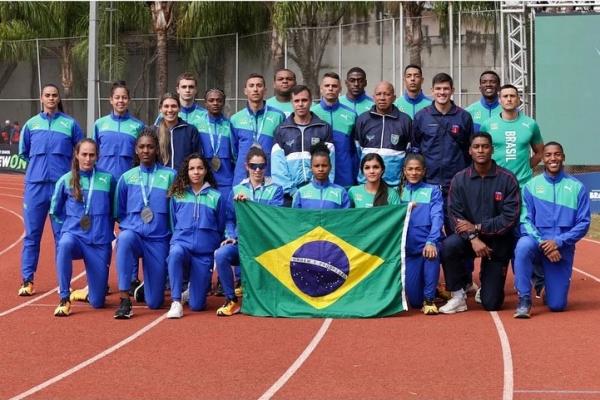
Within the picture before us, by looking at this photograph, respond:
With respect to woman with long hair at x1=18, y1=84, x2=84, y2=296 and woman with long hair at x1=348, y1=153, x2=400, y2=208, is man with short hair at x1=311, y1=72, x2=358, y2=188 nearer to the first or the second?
woman with long hair at x1=348, y1=153, x2=400, y2=208

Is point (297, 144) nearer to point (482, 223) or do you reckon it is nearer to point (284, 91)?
point (284, 91)

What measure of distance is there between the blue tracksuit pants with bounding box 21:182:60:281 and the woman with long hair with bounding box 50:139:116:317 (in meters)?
0.79

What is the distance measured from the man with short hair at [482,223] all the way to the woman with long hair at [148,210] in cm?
225

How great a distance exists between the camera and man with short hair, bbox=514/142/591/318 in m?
9.00

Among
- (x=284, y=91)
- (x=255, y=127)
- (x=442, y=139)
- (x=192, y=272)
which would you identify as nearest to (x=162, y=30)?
(x=284, y=91)

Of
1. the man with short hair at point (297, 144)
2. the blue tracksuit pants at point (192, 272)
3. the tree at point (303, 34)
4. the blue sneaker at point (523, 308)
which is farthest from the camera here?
the tree at point (303, 34)

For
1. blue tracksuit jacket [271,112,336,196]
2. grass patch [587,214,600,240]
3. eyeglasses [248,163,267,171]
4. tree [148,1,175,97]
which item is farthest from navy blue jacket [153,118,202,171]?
tree [148,1,175,97]

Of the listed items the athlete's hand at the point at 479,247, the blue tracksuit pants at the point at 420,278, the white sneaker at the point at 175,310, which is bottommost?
the white sneaker at the point at 175,310

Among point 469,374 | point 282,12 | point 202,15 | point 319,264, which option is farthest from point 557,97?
point 469,374

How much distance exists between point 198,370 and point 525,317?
2.97 m

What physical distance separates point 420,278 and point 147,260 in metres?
2.19

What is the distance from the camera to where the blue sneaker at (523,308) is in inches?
343

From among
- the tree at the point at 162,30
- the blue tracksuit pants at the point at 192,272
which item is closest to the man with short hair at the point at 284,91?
the blue tracksuit pants at the point at 192,272

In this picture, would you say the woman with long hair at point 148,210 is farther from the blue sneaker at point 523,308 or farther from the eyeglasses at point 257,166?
the blue sneaker at point 523,308
